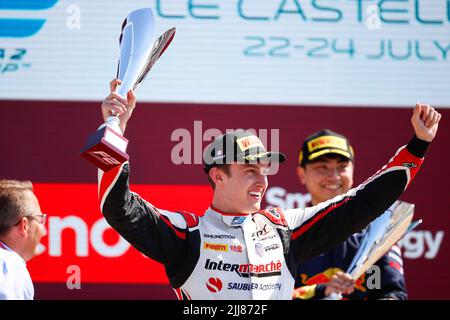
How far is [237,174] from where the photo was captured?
296 cm

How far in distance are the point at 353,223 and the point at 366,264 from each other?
669 millimetres

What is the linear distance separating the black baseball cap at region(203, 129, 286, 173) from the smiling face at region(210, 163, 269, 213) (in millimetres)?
29

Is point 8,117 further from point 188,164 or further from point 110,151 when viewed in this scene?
point 110,151

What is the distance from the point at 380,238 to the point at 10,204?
1.62m

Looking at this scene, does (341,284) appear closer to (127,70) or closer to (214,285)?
(214,285)

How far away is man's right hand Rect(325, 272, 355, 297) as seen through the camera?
342 centimetres

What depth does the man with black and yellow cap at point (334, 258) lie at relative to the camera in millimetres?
3553

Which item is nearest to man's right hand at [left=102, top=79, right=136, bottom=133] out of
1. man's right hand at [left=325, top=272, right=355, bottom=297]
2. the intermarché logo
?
man's right hand at [left=325, top=272, right=355, bottom=297]

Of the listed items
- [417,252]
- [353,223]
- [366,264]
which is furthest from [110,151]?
[417,252]

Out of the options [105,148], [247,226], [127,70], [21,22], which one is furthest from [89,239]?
[105,148]

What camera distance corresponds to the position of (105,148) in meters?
2.38

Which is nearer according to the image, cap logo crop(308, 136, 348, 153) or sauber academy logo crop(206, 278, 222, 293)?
sauber academy logo crop(206, 278, 222, 293)

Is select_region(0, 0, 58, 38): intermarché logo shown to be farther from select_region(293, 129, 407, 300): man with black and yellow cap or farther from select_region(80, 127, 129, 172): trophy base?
select_region(80, 127, 129, 172): trophy base

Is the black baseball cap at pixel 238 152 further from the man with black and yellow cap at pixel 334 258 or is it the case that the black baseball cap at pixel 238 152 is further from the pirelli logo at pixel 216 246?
the man with black and yellow cap at pixel 334 258
